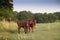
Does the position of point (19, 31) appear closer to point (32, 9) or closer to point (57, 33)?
point (32, 9)

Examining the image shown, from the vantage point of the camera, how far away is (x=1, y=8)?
1.40 meters

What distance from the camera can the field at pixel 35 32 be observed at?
4.33 feet

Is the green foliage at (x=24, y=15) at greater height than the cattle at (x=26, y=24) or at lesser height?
greater

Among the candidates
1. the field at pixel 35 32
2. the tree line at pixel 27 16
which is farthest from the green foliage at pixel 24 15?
the field at pixel 35 32

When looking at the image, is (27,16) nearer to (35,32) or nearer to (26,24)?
(26,24)

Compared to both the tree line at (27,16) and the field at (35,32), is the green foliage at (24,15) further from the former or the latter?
the field at (35,32)

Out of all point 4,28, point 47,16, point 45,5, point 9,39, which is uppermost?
point 45,5

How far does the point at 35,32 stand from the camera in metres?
1.39

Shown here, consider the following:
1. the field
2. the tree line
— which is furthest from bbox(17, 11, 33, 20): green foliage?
the field

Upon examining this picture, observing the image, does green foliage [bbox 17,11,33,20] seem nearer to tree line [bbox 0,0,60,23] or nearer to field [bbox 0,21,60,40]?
tree line [bbox 0,0,60,23]

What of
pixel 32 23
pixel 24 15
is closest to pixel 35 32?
pixel 32 23

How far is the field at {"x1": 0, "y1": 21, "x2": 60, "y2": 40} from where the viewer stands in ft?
4.33

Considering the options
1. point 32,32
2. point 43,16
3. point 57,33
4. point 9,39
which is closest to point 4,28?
point 9,39

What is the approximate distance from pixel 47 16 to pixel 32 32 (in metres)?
0.23
